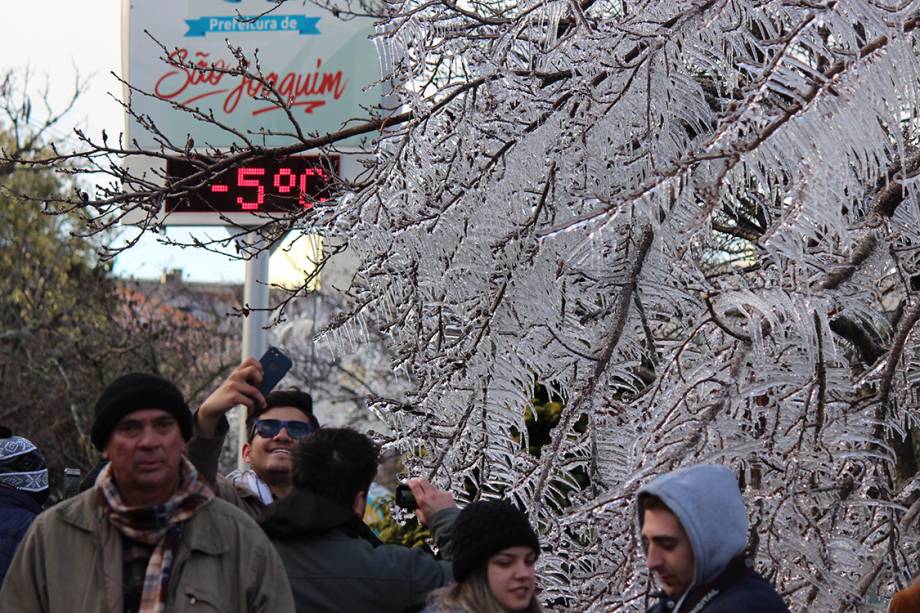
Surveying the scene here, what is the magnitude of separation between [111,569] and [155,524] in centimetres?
13

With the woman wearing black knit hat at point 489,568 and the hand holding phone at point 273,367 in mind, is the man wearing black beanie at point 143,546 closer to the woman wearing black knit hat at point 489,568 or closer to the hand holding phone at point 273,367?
the woman wearing black knit hat at point 489,568

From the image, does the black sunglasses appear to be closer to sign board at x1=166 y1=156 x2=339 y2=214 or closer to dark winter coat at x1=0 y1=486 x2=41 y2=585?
dark winter coat at x1=0 y1=486 x2=41 y2=585

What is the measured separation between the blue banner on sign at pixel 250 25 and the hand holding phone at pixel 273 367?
22.7 ft

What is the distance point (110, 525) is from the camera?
3.21 metres

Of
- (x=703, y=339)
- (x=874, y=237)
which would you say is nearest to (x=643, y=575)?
(x=703, y=339)

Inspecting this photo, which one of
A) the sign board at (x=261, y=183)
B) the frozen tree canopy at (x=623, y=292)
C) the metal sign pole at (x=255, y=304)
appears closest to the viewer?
the frozen tree canopy at (x=623, y=292)

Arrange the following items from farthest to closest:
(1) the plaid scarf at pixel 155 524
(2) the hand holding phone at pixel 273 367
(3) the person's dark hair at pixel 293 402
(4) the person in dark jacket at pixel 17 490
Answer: (4) the person in dark jacket at pixel 17 490, (3) the person's dark hair at pixel 293 402, (2) the hand holding phone at pixel 273 367, (1) the plaid scarf at pixel 155 524

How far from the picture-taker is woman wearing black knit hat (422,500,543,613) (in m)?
3.48

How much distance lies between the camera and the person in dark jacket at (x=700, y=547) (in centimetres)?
304

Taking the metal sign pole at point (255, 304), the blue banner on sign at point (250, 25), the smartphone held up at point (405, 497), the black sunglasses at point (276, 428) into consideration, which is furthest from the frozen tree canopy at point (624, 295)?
the blue banner on sign at point (250, 25)

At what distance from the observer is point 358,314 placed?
594 centimetres

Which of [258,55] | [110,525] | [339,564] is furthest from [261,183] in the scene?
[110,525]

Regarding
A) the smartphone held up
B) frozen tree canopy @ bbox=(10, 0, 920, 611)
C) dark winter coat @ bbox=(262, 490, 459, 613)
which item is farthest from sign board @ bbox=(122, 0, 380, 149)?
dark winter coat @ bbox=(262, 490, 459, 613)

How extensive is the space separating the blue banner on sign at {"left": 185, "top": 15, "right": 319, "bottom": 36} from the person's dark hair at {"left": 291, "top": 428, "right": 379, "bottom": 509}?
715 centimetres
